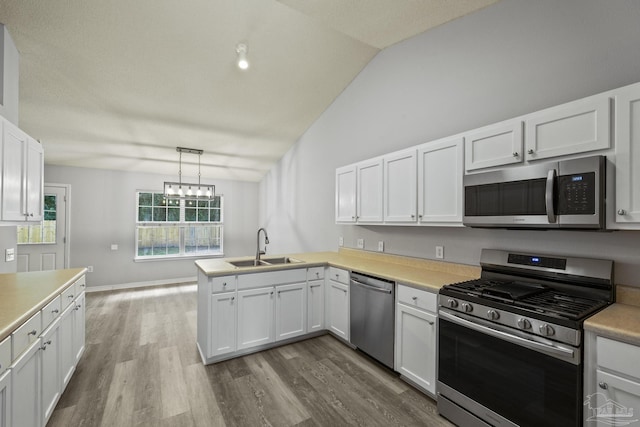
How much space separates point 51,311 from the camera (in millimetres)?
1890

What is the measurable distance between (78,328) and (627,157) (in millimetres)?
4296

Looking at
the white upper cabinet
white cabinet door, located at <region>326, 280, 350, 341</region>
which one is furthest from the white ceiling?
white cabinet door, located at <region>326, 280, 350, 341</region>

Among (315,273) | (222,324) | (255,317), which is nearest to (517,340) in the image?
(315,273)

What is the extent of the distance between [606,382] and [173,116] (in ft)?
15.7

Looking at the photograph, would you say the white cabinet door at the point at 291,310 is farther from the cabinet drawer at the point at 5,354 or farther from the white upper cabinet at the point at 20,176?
the white upper cabinet at the point at 20,176

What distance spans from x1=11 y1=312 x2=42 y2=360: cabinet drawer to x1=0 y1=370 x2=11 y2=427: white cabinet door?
11 centimetres

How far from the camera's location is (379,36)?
3.09 m

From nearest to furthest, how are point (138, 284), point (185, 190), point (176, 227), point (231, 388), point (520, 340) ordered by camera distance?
point (520, 340) < point (231, 388) < point (185, 190) < point (138, 284) < point (176, 227)

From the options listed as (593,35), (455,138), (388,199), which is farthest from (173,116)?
(593,35)

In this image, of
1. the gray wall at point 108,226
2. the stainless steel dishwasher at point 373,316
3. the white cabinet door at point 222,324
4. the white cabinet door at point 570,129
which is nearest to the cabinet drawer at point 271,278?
the white cabinet door at point 222,324

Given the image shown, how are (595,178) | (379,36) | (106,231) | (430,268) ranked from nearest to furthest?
1. (595,178)
2. (430,268)
3. (379,36)
4. (106,231)

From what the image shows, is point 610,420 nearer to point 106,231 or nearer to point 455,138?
point 455,138

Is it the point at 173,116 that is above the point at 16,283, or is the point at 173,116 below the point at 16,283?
above

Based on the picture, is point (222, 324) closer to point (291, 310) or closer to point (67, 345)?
point (291, 310)
